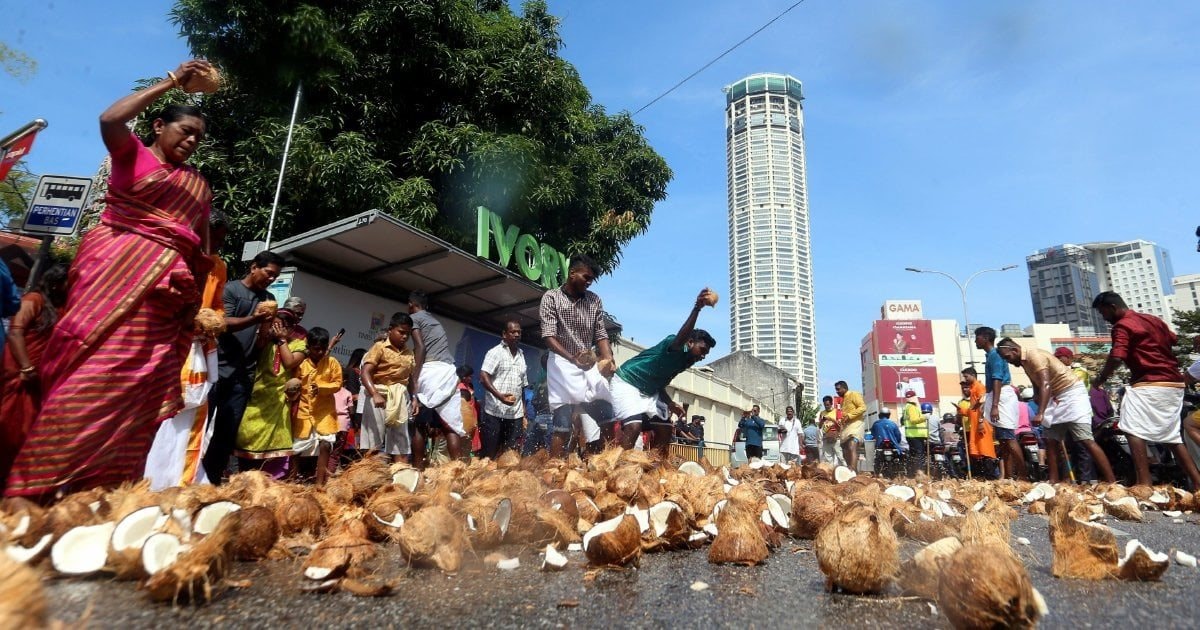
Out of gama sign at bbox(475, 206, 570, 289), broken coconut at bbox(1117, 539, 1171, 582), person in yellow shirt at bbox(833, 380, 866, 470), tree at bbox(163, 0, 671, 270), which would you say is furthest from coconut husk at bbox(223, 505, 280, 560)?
person in yellow shirt at bbox(833, 380, 866, 470)

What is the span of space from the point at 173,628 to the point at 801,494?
7.37 feet

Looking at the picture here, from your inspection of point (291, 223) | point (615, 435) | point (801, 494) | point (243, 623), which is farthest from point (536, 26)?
point (243, 623)

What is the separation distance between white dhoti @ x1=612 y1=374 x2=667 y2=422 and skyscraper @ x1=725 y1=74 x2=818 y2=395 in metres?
122

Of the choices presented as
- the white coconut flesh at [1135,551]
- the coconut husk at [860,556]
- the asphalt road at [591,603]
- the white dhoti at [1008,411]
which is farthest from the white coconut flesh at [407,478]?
the white dhoti at [1008,411]

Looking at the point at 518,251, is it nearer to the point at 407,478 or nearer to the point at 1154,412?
the point at 407,478

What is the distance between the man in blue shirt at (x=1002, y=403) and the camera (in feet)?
21.4

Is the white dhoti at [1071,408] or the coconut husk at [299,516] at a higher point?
the white dhoti at [1071,408]

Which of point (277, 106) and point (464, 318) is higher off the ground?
point (277, 106)

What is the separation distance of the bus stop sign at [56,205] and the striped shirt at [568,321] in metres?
5.34

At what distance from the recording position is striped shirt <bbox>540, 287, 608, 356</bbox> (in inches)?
182

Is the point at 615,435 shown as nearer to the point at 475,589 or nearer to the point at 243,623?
the point at 475,589

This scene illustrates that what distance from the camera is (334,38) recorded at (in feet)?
34.9

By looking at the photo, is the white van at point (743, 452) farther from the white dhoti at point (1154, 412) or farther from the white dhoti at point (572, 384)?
the white dhoti at point (572, 384)

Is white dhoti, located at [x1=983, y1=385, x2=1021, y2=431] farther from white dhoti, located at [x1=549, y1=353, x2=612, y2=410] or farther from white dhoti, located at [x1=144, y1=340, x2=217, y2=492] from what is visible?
white dhoti, located at [x1=144, y1=340, x2=217, y2=492]
